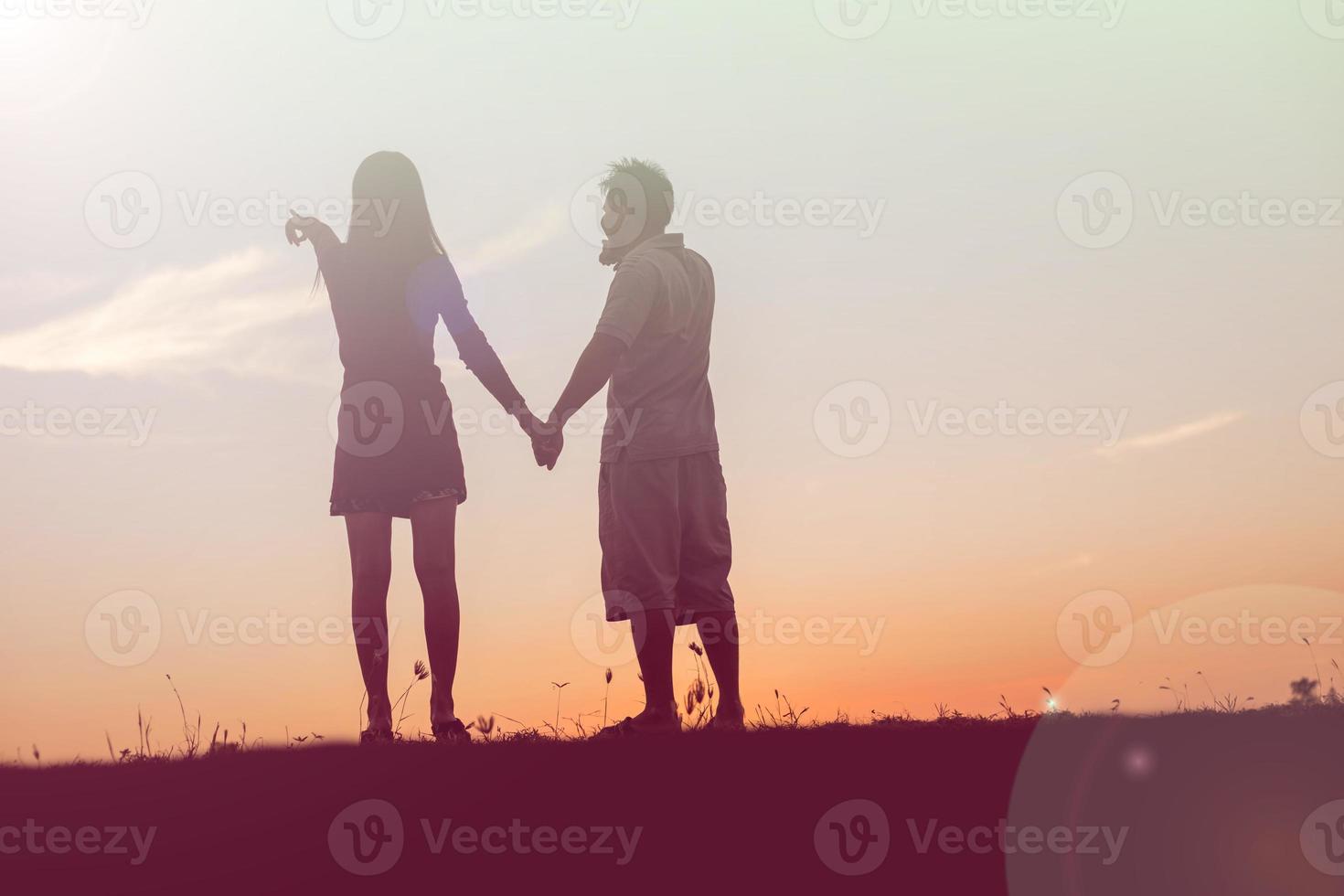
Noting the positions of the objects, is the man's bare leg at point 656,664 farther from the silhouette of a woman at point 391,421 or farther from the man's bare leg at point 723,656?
the silhouette of a woman at point 391,421

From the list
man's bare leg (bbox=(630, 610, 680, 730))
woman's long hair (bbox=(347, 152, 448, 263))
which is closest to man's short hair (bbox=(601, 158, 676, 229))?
woman's long hair (bbox=(347, 152, 448, 263))

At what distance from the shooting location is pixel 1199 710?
7125 mm

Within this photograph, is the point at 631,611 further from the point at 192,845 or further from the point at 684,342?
the point at 192,845

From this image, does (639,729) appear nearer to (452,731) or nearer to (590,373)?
(452,731)

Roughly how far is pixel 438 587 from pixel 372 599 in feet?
1.20

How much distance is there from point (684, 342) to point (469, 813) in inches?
119

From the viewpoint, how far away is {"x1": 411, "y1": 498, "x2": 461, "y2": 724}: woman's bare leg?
7492 mm

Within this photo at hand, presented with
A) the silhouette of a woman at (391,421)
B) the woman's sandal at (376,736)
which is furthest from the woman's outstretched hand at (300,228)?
the woman's sandal at (376,736)

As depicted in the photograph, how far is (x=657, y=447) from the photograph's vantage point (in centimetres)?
737

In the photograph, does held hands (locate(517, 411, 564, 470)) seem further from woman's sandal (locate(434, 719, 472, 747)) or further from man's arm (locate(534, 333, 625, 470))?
woman's sandal (locate(434, 719, 472, 747))

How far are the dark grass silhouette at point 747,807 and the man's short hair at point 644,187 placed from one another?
2.90m

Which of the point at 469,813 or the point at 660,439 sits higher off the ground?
the point at 660,439

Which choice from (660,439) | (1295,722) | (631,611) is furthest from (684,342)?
(1295,722)

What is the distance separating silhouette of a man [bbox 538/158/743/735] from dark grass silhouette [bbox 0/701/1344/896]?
0.98 m
